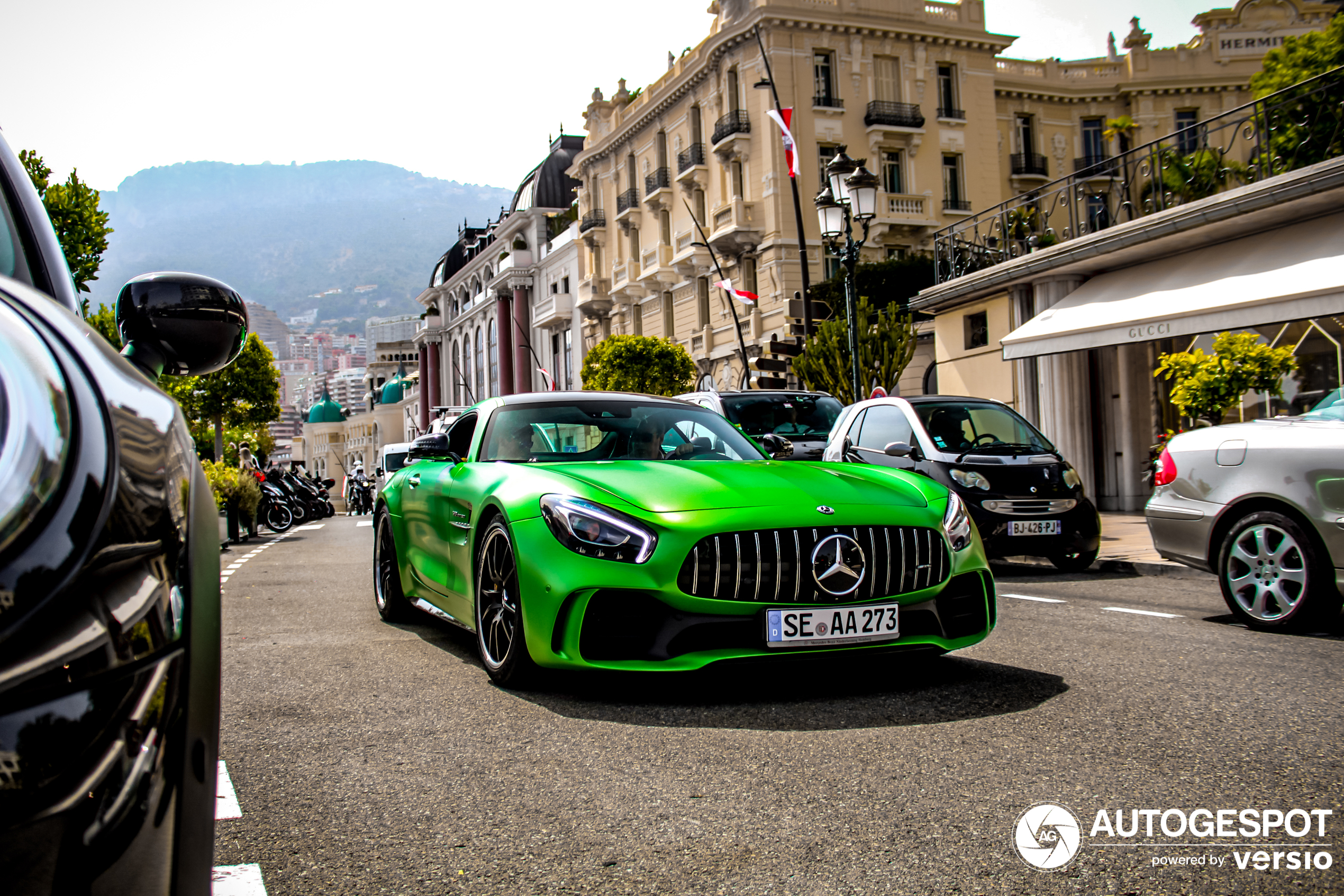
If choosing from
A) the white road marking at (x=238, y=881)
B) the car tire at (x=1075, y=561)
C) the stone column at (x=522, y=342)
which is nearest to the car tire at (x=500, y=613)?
the white road marking at (x=238, y=881)

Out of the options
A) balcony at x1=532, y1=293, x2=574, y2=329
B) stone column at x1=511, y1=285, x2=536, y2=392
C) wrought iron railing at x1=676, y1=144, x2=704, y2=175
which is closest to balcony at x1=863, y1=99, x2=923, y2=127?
wrought iron railing at x1=676, y1=144, x2=704, y2=175

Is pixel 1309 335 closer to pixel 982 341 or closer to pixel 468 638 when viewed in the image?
pixel 982 341

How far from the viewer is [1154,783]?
3264mm

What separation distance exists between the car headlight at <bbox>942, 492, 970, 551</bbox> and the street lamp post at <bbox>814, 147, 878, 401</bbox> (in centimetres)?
1076

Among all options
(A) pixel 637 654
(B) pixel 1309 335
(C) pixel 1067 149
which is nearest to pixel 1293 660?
(A) pixel 637 654

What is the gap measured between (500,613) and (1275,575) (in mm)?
4211

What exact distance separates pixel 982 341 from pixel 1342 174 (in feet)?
28.7

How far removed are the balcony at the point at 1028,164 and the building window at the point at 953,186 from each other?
3233 mm

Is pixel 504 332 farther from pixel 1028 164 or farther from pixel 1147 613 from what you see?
pixel 1147 613

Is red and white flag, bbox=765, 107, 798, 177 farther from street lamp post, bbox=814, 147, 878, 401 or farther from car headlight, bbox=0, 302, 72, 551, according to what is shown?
car headlight, bbox=0, 302, 72, 551

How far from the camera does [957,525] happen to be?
16.3 feet

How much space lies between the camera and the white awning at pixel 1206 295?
12562 mm

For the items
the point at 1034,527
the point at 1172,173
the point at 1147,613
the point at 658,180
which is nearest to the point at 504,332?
the point at 658,180

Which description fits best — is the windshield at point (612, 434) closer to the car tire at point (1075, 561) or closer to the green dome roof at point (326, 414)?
the car tire at point (1075, 561)
